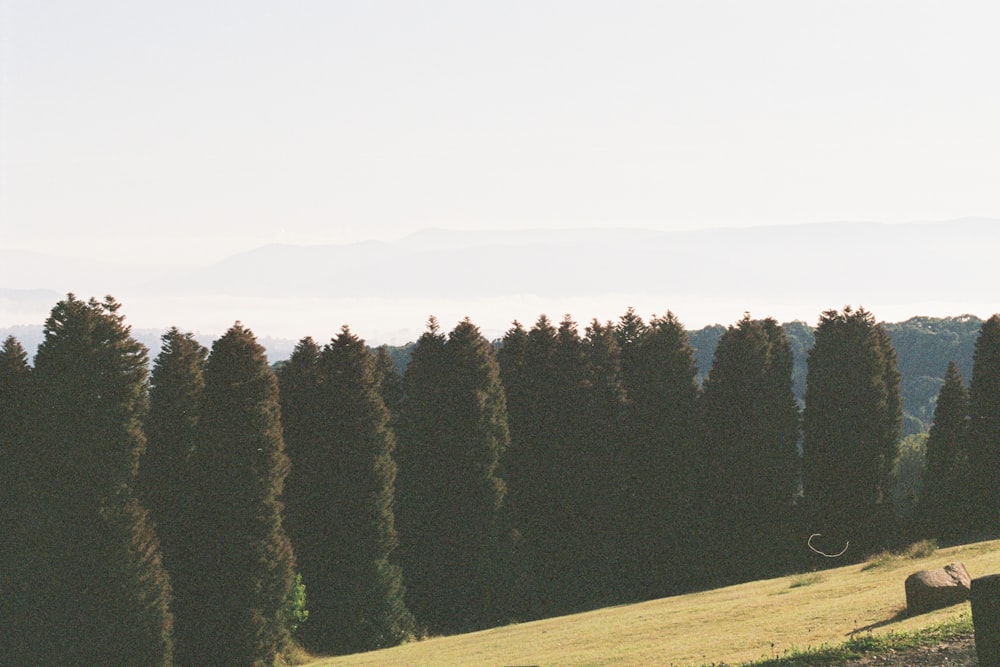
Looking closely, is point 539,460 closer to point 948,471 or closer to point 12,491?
point 12,491

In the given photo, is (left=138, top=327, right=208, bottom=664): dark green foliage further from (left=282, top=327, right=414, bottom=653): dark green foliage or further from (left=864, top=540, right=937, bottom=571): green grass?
(left=864, top=540, right=937, bottom=571): green grass

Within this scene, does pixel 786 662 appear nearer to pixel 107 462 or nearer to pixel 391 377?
pixel 107 462

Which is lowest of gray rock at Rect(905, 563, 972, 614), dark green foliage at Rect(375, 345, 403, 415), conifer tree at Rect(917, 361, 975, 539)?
conifer tree at Rect(917, 361, 975, 539)

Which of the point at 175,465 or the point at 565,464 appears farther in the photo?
the point at 565,464

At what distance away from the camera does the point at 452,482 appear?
189 feet

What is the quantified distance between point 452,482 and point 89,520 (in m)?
22.1

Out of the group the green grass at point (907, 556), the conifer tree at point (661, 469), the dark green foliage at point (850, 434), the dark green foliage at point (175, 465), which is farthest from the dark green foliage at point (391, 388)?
the green grass at point (907, 556)

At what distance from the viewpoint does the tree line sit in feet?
134

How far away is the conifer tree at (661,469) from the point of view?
6266 cm

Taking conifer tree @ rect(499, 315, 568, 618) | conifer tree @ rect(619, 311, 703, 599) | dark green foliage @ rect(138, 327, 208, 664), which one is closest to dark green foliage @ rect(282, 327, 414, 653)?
dark green foliage @ rect(138, 327, 208, 664)

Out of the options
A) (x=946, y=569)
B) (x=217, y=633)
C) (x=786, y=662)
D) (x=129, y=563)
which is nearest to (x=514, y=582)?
(x=217, y=633)

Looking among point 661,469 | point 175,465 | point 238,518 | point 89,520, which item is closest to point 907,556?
point 661,469

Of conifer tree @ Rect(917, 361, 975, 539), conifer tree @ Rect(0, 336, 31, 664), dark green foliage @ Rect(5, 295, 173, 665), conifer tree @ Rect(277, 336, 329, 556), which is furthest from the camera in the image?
conifer tree @ Rect(917, 361, 975, 539)

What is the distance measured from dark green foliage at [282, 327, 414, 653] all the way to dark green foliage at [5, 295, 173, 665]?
10957mm
